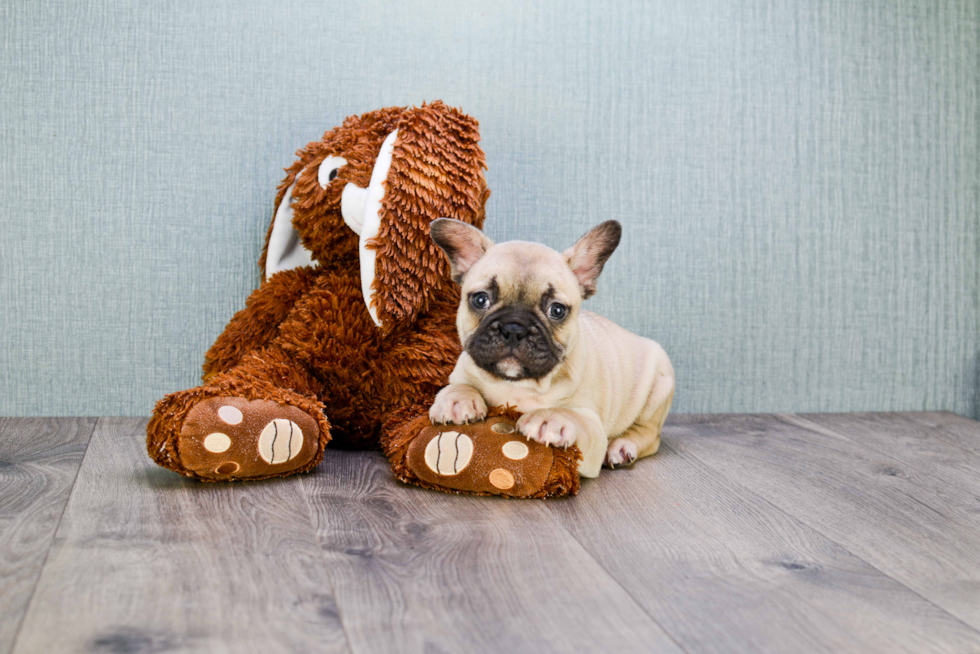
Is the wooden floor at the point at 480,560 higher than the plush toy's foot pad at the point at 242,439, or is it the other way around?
the plush toy's foot pad at the point at 242,439

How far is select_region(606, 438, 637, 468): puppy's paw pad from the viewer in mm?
1865

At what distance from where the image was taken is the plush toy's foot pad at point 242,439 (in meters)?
1.54

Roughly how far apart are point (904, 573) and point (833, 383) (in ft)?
4.67

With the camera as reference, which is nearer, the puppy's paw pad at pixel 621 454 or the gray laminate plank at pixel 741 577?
the gray laminate plank at pixel 741 577

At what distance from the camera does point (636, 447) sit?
1.91 meters

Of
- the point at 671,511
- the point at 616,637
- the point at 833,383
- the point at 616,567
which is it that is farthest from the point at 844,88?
the point at 616,637

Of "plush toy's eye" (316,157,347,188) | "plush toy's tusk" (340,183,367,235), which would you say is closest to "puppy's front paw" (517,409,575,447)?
"plush toy's tusk" (340,183,367,235)

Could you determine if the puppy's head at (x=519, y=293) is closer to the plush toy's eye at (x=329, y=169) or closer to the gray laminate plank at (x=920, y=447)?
the plush toy's eye at (x=329, y=169)

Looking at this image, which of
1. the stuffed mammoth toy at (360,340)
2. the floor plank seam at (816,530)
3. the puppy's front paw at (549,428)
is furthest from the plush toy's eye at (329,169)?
the floor plank seam at (816,530)

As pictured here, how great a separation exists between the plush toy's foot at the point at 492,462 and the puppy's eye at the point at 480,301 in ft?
0.76

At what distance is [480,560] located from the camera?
1250 millimetres

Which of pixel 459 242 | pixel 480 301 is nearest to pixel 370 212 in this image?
pixel 459 242

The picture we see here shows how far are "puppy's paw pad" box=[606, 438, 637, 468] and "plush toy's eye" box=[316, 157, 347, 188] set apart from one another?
0.91 m

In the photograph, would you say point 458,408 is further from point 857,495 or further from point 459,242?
point 857,495
